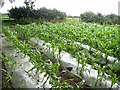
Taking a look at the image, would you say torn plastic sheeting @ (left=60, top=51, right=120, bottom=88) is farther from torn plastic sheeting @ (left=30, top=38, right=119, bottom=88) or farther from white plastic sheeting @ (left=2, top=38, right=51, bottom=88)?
white plastic sheeting @ (left=2, top=38, right=51, bottom=88)

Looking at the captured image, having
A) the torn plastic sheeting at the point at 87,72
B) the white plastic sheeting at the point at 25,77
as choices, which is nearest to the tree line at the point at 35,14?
the torn plastic sheeting at the point at 87,72

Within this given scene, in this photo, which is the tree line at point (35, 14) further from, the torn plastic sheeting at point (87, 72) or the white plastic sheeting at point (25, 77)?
the white plastic sheeting at point (25, 77)

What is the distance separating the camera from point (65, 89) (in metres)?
3.03

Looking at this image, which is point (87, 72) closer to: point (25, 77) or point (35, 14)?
point (25, 77)

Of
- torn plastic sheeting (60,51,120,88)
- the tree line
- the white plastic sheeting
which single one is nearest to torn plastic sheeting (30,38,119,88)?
torn plastic sheeting (60,51,120,88)

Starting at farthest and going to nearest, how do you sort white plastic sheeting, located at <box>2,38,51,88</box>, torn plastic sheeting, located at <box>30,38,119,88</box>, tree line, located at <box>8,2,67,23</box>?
tree line, located at <box>8,2,67,23</box> < torn plastic sheeting, located at <box>30,38,119,88</box> < white plastic sheeting, located at <box>2,38,51,88</box>

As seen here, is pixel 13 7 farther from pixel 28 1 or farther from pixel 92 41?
pixel 92 41

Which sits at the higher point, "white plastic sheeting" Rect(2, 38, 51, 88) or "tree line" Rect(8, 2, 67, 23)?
"tree line" Rect(8, 2, 67, 23)

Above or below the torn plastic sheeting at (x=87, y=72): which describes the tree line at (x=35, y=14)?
above

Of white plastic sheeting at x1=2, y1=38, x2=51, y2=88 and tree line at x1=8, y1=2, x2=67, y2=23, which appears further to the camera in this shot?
tree line at x1=8, y1=2, x2=67, y2=23

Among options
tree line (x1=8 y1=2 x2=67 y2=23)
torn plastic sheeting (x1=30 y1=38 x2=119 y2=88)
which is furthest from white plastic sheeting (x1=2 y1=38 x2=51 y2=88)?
tree line (x1=8 y1=2 x2=67 y2=23)

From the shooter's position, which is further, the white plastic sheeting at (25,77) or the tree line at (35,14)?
the tree line at (35,14)

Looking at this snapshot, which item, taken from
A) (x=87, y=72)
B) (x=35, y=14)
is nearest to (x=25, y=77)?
(x=87, y=72)

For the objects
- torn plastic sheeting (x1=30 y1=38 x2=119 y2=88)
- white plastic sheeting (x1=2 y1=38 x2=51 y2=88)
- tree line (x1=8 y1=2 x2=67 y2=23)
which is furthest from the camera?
tree line (x1=8 y1=2 x2=67 y2=23)
